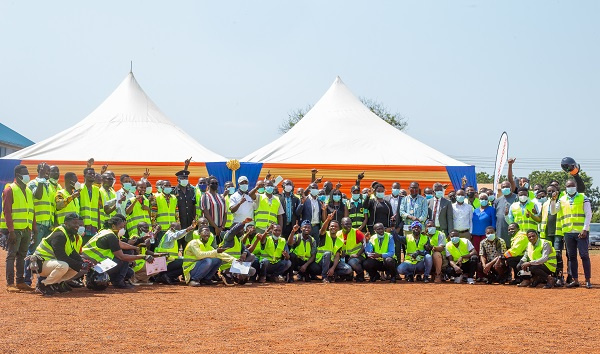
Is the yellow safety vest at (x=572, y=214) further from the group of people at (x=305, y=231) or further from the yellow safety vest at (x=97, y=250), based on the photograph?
the yellow safety vest at (x=97, y=250)

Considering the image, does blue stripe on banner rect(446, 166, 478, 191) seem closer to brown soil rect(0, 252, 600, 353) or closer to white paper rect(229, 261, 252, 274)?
brown soil rect(0, 252, 600, 353)

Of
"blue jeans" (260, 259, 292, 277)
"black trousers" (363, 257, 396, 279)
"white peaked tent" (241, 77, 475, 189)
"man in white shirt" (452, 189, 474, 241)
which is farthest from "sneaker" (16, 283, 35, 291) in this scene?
"white peaked tent" (241, 77, 475, 189)

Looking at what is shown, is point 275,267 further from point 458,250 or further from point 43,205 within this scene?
point 43,205

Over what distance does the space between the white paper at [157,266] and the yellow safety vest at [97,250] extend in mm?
841

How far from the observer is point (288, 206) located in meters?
15.3

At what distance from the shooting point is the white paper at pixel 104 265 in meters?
11.9

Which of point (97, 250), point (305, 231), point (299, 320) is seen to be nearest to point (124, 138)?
point (305, 231)

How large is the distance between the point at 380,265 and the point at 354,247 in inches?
22.8

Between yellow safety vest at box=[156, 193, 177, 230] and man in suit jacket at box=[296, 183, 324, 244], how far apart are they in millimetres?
2424

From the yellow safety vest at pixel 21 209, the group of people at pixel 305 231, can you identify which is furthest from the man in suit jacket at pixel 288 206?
the yellow safety vest at pixel 21 209

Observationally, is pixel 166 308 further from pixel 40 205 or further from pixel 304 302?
pixel 40 205

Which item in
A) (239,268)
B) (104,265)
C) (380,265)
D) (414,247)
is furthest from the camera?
(414,247)

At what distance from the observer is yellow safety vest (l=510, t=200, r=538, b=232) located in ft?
47.3

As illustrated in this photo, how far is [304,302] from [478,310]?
91.8 inches
